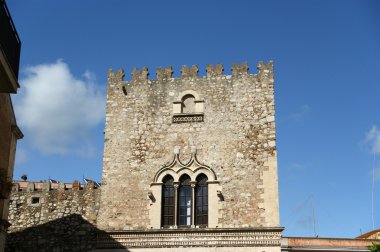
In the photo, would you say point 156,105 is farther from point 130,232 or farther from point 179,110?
point 130,232

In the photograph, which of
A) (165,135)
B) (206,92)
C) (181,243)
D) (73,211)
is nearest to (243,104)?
(206,92)

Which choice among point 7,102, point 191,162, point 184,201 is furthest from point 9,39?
point 184,201

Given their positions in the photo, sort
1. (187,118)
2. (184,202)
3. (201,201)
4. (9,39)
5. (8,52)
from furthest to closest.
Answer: (187,118)
(184,202)
(201,201)
(9,39)
(8,52)

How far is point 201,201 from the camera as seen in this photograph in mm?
19594

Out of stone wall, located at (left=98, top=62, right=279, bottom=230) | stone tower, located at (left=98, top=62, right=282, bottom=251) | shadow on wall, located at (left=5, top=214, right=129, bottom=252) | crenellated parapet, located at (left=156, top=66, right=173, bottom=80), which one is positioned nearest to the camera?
stone tower, located at (left=98, top=62, right=282, bottom=251)

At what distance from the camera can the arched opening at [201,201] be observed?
19328mm

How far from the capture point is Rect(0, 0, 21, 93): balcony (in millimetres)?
12461

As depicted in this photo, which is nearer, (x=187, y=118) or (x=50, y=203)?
(x=187, y=118)

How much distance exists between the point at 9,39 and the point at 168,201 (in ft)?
29.2

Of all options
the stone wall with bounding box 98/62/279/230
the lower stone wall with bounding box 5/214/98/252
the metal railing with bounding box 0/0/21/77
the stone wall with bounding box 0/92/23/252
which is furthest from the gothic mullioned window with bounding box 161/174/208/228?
the metal railing with bounding box 0/0/21/77

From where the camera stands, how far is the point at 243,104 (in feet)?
67.6

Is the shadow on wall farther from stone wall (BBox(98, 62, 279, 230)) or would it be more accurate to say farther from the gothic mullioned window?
the gothic mullioned window

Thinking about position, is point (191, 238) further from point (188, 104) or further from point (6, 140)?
point (6, 140)

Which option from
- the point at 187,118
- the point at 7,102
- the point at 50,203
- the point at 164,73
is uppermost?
the point at 164,73
